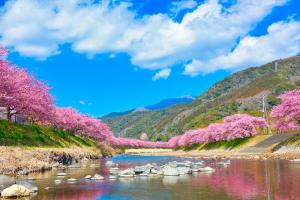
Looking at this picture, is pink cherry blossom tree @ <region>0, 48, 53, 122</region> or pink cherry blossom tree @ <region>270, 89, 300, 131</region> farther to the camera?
pink cherry blossom tree @ <region>270, 89, 300, 131</region>

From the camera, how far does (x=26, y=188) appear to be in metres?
22.2

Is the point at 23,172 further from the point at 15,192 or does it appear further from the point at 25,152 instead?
the point at 15,192

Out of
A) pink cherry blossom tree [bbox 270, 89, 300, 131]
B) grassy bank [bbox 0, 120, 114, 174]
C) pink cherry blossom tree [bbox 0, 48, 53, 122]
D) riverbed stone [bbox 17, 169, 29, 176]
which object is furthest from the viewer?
pink cherry blossom tree [bbox 270, 89, 300, 131]

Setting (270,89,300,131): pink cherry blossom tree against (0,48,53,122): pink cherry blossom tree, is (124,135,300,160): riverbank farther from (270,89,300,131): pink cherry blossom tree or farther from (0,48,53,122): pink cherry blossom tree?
(0,48,53,122): pink cherry blossom tree

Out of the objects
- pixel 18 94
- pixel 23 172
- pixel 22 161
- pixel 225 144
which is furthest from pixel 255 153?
pixel 23 172

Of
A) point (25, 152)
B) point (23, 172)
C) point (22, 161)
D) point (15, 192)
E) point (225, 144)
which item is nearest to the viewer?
point (15, 192)

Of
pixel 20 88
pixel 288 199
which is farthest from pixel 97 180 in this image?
pixel 20 88

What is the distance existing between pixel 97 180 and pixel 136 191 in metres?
8.35

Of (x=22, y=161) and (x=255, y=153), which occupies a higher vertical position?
(x=22, y=161)

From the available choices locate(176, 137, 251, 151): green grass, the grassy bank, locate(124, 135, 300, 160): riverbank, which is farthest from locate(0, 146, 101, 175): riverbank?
locate(176, 137, 251, 151): green grass

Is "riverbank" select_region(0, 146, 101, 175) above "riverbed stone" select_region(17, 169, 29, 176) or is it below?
above

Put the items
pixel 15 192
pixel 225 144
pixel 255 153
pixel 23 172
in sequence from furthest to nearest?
pixel 225 144 → pixel 255 153 → pixel 23 172 → pixel 15 192

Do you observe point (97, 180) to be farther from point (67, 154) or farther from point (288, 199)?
point (67, 154)

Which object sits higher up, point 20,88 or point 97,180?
point 20,88
